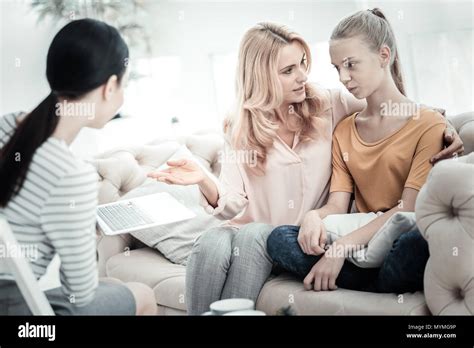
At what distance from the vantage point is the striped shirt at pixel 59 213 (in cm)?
147

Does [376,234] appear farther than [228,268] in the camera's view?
No

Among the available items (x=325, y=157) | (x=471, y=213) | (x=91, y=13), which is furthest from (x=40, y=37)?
(x=471, y=213)

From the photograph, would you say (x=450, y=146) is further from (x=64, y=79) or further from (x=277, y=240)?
(x=64, y=79)

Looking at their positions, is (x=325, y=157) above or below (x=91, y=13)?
below

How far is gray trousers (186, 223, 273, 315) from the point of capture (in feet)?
5.54

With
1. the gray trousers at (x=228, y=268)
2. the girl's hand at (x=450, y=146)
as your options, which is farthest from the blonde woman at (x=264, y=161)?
the girl's hand at (x=450, y=146)

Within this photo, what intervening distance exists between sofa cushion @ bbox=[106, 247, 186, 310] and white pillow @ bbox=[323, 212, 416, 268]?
39cm

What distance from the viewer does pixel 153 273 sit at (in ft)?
5.75

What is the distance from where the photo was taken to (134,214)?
1.73 m

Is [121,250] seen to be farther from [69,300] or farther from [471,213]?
[471,213]

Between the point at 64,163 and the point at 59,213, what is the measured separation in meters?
0.10

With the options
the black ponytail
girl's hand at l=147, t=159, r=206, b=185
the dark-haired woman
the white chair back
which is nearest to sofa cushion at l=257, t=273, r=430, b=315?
girl's hand at l=147, t=159, r=206, b=185

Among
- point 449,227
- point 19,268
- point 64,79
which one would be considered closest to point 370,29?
point 449,227
